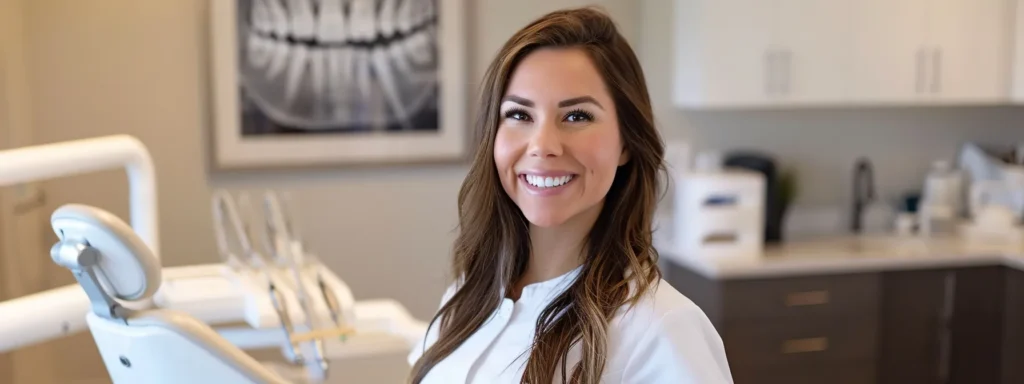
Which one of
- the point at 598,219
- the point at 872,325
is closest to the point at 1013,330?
the point at 872,325

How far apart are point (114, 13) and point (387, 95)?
803mm

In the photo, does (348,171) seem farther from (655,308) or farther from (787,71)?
(655,308)

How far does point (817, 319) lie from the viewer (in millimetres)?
2980

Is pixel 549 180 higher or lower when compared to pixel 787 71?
lower

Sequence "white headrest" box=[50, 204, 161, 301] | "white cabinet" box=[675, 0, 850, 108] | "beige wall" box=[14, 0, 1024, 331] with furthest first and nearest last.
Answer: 1. "white cabinet" box=[675, 0, 850, 108]
2. "beige wall" box=[14, 0, 1024, 331]
3. "white headrest" box=[50, 204, 161, 301]

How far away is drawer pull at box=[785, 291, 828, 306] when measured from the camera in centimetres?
295

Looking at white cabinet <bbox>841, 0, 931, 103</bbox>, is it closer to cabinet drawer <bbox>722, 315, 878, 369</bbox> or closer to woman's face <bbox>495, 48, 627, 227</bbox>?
cabinet drawer <bbox>722, 315, 878, 369</bbox>

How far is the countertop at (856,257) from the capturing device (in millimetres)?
2902

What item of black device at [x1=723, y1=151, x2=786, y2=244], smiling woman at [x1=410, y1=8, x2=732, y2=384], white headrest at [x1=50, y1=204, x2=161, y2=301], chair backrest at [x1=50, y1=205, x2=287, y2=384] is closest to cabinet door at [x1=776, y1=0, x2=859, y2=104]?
black device at [x1=723, y1=151, x2=786, y2=244]

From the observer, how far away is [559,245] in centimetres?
131

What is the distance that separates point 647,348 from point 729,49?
6.86ft

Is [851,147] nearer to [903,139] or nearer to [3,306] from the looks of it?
[903,139]

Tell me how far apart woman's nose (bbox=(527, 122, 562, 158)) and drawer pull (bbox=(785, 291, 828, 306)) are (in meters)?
1.95

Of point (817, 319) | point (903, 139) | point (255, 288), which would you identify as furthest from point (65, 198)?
point (903, 139)
